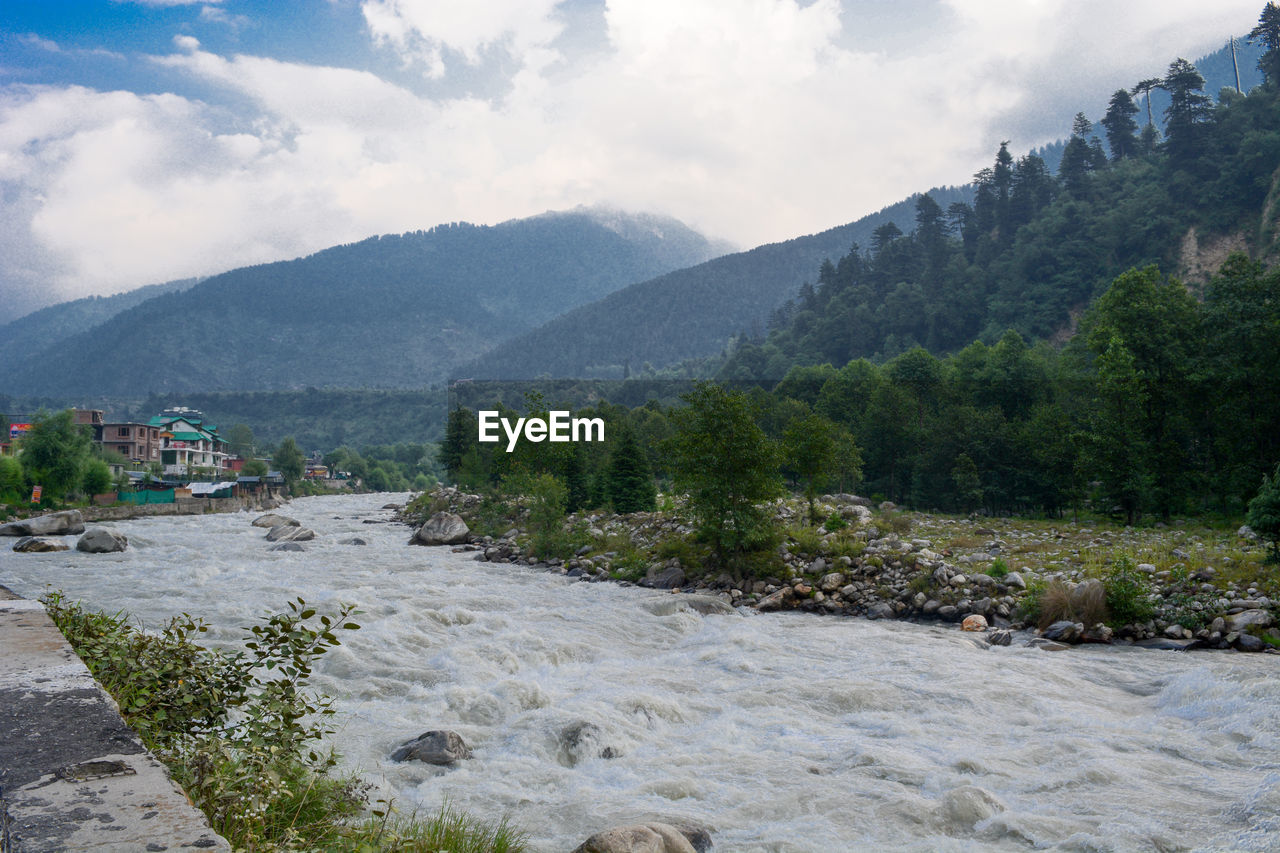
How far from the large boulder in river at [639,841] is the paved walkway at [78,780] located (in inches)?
146

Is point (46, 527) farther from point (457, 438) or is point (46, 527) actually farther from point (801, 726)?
point (801, 726)

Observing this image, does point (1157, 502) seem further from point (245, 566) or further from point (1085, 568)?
point (245, 566)

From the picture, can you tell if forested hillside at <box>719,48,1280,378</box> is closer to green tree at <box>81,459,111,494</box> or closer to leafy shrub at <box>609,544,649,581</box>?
leafy shrub at <box>609,544,649,581</box>

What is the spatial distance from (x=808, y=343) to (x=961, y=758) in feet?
422

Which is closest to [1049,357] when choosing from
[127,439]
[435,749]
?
[435,749]

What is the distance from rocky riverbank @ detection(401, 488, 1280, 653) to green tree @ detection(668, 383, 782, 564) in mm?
1373

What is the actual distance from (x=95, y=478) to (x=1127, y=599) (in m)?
85.1

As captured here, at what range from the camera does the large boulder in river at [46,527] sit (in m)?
→ 42.8

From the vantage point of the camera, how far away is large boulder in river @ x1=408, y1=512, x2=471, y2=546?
4494 centimetres

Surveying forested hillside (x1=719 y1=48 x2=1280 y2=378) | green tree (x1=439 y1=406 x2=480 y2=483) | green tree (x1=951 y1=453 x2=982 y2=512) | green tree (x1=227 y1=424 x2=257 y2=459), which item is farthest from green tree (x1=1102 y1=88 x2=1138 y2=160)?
green tree (x1=227 y1=424 x2=257 y2=459)

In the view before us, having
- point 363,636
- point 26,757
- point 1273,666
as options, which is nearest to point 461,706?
point 363,636

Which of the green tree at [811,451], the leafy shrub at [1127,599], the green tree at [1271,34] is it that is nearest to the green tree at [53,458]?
the green tree at [811,451]

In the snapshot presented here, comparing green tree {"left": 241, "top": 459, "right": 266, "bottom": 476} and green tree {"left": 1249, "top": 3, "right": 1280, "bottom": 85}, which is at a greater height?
green tree {"left": 1249, "top": 3, "right": 1280, "bottom": 85}

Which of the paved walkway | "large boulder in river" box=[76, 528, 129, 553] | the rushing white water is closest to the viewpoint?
the paved walkway
